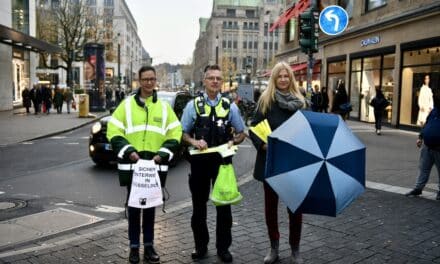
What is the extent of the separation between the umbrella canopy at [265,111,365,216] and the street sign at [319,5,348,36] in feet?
31.9

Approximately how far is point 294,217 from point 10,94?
3276 cm

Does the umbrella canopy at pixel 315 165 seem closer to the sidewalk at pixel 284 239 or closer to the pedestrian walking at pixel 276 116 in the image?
the pedestrian walking at pixel 276 116

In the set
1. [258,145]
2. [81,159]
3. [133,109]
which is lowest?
[81,159]

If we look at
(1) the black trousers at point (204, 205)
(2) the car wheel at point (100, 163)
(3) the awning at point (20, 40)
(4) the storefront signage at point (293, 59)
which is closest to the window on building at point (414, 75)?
(2) the car wheel at point (100, 163)

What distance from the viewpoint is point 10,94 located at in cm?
3312

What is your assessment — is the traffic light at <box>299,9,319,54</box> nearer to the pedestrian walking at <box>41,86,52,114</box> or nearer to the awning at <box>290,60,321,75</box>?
the awning at <box>290,60,321,75</box>

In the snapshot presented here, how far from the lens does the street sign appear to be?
13.0m

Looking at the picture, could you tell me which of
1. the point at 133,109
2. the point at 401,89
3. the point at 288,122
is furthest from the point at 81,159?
the point at 401,89

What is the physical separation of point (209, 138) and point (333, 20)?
10215 mm

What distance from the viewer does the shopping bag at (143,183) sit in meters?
4.38

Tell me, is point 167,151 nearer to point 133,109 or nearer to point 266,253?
point 133,109

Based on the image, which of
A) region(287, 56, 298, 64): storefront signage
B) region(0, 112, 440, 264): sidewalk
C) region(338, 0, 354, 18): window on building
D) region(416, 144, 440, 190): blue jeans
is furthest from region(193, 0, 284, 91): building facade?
region(0, 112, 440, 264): sidewalk

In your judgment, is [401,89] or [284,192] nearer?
[284,192]

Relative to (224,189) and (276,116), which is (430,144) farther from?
(224,189)
